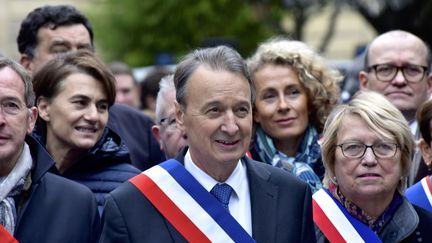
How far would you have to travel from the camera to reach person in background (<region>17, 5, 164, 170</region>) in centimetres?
730

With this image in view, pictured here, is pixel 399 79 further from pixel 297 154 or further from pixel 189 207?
pixel 189 207

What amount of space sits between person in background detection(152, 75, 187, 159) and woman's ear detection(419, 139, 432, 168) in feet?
4.35

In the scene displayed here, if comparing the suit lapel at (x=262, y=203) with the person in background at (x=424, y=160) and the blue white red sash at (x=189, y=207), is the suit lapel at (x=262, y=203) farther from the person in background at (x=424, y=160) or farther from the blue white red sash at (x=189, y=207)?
the person in background at (x=424, y=160)

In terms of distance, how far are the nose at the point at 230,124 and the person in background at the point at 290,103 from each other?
4.78 feet

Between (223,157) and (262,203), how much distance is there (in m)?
0.28

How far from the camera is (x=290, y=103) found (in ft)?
21.6

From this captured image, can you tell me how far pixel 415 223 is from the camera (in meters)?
5.48

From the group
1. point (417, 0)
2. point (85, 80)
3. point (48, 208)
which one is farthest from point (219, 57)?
point (417, 0)

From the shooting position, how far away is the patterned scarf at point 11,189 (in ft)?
16.8

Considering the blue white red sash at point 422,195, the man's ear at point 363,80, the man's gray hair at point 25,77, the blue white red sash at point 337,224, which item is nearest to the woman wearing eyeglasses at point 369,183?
the blue white red sash at point 337,224

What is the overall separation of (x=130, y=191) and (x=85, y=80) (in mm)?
1512

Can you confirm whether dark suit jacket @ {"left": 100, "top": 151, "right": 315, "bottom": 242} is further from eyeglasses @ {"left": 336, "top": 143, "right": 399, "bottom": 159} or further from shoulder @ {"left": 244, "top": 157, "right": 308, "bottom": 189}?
eyeglasses @ {"left": 336, "top": 143, "right": 399, "bottom": 159}

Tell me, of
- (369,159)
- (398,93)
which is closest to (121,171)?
(369,159)

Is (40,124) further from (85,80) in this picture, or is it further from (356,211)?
(356,211)
